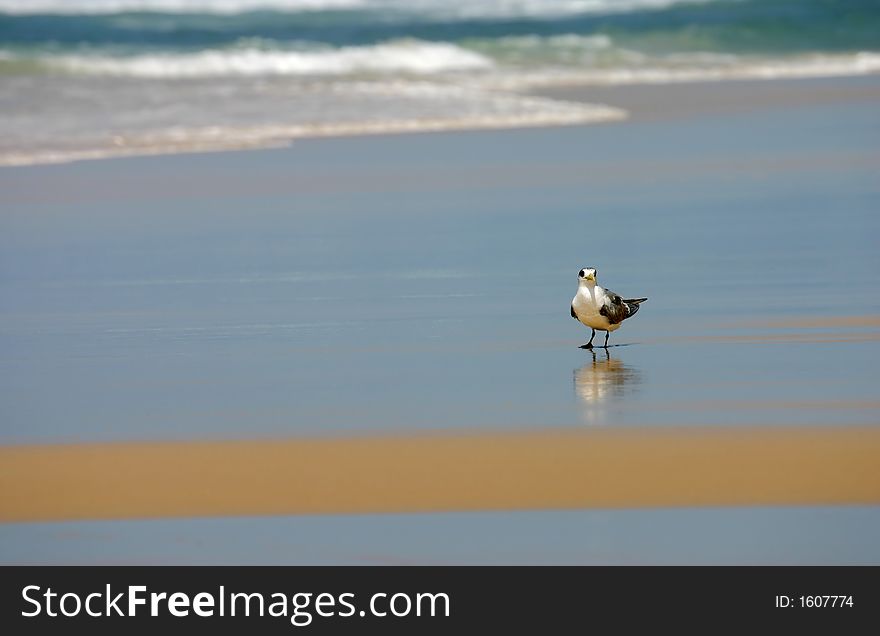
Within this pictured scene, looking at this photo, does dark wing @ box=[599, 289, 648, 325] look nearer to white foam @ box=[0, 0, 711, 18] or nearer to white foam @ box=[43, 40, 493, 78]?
white foam @ box=[43, 40, 493, 78]

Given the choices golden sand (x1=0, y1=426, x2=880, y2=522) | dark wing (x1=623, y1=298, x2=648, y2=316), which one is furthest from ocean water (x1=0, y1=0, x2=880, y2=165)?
golden sand (x1=0, y1=426, x2=880, y2=522)

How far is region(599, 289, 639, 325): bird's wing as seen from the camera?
570 cm

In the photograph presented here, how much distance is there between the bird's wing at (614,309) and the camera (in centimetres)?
570

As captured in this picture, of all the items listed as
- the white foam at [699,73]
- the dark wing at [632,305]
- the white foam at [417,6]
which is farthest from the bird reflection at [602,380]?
the white foam at [417,6]

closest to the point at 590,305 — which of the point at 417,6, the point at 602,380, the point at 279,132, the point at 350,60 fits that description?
the point at 602,380

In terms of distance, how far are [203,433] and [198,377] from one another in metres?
0.79

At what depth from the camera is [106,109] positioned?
16.7 metres

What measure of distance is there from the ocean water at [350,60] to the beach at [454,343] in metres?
3.20

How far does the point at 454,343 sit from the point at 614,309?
66 cm

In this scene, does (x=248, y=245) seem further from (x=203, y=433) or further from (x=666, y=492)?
(x=666, y=492)

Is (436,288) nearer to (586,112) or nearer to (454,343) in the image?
(454,343)

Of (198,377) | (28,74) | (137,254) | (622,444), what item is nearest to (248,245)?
(137,254)

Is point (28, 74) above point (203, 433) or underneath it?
above

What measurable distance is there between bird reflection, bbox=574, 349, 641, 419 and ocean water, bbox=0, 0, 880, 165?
8.11m
